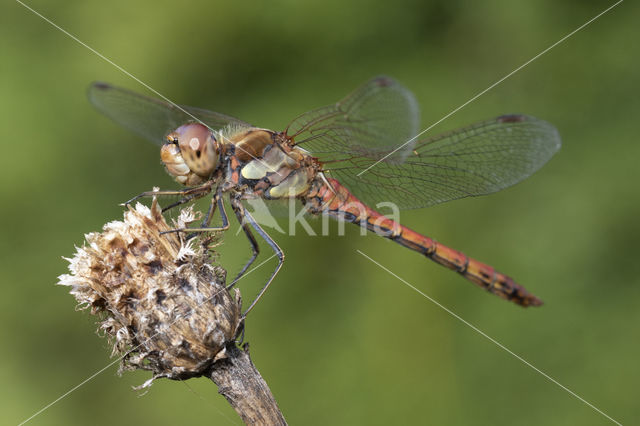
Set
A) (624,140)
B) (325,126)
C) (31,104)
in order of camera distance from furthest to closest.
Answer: (31,104) → (624,140) → (325,126)

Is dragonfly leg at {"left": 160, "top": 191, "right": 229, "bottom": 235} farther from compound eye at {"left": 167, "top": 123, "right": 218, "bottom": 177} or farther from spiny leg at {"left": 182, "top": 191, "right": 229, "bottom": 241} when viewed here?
compound eye at {"left": 167, "top": 123, "right": 218, "bottom": 177}

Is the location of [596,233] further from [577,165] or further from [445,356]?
[445,356]

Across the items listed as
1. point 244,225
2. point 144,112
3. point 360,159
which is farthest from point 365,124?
point 144,112

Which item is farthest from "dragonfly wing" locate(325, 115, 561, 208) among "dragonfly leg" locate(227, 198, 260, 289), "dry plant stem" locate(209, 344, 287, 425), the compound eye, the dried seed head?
"dry plant stem" locate(209, 344, 287, 425)

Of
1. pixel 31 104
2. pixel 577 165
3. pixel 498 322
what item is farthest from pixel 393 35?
pixel 31 104

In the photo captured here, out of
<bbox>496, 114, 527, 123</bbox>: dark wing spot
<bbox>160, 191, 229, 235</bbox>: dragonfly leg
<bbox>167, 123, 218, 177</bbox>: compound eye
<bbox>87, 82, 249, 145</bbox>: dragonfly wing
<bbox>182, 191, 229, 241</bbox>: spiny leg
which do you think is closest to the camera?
<bbox>160, 191, 229, 235</bbox>: dragonfly leg

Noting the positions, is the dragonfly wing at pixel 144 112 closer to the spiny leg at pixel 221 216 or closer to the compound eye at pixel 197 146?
the compound eye at pixel 197 146

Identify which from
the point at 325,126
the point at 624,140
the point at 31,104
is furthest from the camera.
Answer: the point at 31,104
